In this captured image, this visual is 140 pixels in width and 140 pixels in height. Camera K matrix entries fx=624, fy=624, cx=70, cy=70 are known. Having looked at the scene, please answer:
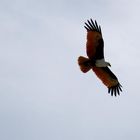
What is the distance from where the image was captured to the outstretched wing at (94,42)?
→ 26.5 meters

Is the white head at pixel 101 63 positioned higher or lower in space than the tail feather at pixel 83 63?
higher

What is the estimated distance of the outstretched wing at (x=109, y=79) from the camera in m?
27.6

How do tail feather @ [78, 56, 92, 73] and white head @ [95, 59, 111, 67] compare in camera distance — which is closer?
tail feather @ [78, 56, 92, 73]

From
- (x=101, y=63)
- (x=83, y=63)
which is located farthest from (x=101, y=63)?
(x=83, y=63)

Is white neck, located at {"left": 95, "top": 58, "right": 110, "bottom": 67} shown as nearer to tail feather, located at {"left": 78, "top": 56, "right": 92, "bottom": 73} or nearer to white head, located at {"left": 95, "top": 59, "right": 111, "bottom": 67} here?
white head, located at {"left": 95, "top": 59, "right": 111, "bottom": 67}

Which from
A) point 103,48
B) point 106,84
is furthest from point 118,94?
point 103,48

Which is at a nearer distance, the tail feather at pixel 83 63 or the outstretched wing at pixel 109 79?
the tail feather at pixel 83 63

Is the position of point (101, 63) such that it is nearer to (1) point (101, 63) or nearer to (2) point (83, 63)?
(1) point (101, 63)

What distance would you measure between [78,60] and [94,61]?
1.02 metres

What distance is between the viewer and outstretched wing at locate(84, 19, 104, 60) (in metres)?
26.5

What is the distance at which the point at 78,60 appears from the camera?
84.2ft

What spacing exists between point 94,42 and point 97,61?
0.94 meters

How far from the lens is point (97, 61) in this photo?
2656cm

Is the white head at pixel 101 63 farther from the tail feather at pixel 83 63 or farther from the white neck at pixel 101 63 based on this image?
the tail feather at pixel 83 63
